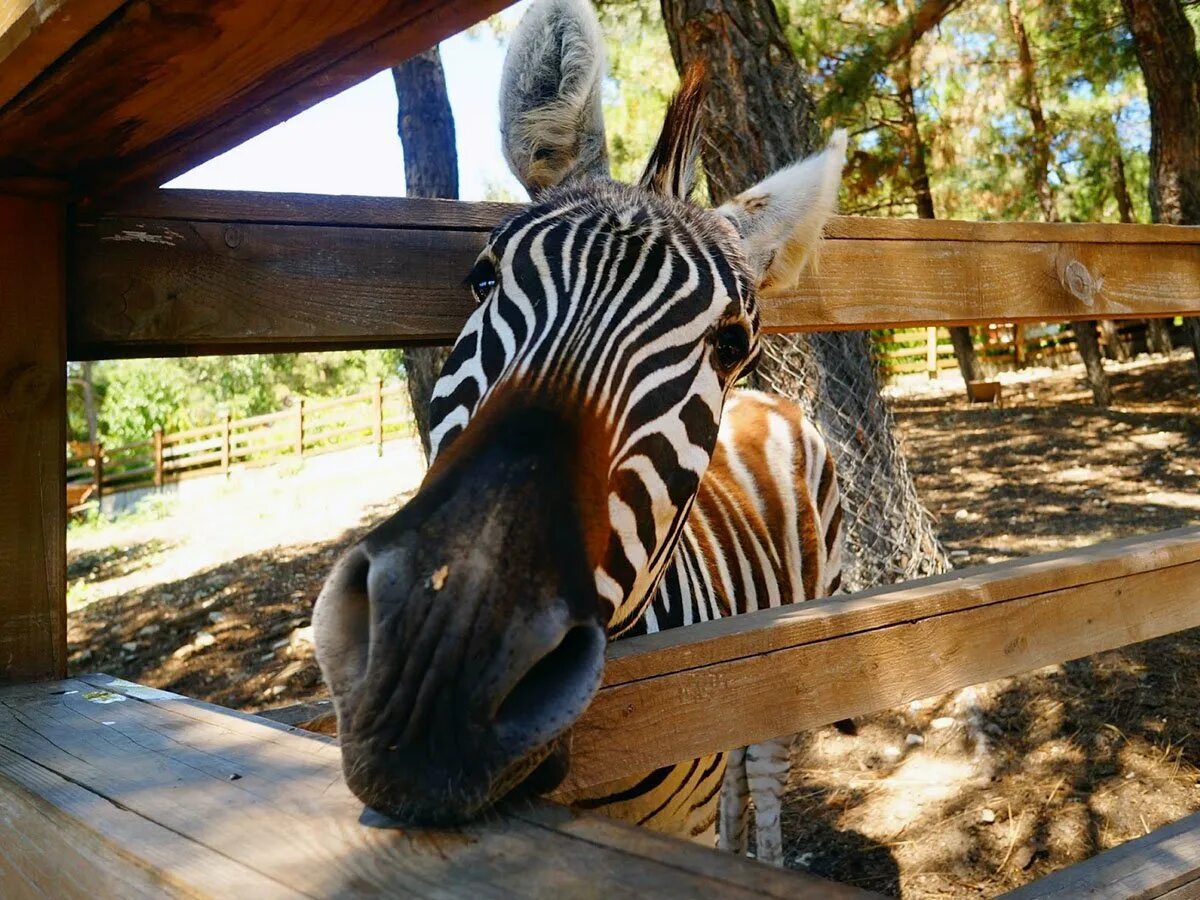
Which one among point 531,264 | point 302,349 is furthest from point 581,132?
point 302,349

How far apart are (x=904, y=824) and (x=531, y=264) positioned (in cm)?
343

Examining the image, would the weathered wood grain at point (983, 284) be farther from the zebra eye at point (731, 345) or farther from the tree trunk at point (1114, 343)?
the tree trunk at point (1114, 343)

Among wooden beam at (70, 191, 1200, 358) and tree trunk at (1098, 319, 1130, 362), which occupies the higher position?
tree trunk at (1098, 319, 1130, 362)

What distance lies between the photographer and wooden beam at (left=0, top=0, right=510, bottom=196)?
3.21ft

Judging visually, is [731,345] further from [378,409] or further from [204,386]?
[204,386]

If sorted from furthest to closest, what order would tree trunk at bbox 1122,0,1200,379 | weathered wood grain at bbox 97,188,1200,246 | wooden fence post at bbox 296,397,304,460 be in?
wooden fence post at bbox 296,397,304,460 < tree trunk at bbox 1122,0,1200,379 < weathered wood grain at bbox 97,188,1200,246

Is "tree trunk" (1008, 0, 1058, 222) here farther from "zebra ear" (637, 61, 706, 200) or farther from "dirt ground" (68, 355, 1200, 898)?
"zebra ear" (637, 61, 706, 200)

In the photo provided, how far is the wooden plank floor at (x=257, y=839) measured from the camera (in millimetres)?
858

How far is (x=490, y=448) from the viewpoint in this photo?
128 centimetres

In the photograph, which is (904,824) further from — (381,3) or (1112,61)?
(1112,61)

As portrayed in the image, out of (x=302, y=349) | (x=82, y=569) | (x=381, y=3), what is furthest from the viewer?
(x=82, y=569)

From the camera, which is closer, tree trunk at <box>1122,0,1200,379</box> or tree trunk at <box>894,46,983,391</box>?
tree trunk at <box>1122,0,1200,379</box>

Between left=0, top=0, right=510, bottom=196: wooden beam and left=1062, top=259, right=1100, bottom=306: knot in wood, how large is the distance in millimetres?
2761

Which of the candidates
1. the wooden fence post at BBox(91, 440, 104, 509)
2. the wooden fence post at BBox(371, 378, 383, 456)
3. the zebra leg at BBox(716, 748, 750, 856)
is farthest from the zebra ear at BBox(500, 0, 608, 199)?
the wooden fence post at BBox(91, 440, 104, 509)
